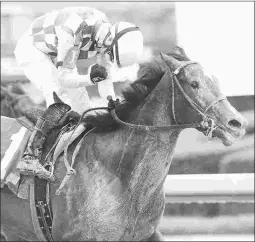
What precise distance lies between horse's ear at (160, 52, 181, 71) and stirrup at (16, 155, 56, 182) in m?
0.86

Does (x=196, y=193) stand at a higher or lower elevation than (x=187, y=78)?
lower

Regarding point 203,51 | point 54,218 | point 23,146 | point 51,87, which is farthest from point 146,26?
point 54,218

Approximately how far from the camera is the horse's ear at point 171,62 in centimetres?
267

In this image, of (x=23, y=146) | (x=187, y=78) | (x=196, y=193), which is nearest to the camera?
(x=187, y=78)

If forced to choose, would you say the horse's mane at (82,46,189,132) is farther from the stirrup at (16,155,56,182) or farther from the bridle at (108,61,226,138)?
the stirrup at (16,155,56,182)

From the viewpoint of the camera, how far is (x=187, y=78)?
8.59 feet

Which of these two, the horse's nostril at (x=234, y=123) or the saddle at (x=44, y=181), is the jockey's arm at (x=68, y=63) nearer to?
the saddle at (x=44, y=181)

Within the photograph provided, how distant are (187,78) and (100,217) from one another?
841mm

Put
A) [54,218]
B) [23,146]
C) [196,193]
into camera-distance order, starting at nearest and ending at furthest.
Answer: [54,218]
[23,146]
[196,193]

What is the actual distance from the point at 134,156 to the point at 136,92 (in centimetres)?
35

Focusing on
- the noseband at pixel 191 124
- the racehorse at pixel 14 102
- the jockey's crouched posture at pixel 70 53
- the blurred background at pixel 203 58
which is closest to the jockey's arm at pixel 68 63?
the jockey's crouched posture at pixel 70 53

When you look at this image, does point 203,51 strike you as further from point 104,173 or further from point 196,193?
point 104,173

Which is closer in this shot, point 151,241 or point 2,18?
point 151,241

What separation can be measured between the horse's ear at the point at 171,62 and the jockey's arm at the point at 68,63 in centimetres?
42
